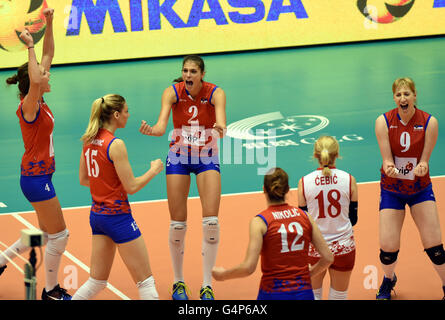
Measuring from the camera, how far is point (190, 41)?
19.8m

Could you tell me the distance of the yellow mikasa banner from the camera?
1916 cm

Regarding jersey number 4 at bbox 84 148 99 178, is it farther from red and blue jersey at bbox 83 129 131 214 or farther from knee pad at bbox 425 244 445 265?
knee pad at bbox 425 244 445 265

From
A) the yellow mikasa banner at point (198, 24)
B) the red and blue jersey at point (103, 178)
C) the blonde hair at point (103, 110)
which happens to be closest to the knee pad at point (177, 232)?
the red and blue jersey at point (103, 178)

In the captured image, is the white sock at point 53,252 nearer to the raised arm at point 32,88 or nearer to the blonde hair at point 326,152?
the raised arm at point 32,88

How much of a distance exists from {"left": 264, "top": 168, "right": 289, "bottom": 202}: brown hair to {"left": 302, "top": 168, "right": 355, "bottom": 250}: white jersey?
76 centimetres

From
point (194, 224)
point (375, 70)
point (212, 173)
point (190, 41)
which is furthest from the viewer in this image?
point (190, 41)

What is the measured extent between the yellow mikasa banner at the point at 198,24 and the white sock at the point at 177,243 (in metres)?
13.7

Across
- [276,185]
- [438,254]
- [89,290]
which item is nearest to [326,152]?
[276,185]

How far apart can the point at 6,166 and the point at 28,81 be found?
18.3ft

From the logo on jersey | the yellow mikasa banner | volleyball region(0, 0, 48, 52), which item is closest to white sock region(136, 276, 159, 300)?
the logo on jersey

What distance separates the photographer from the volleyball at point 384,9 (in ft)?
65.9

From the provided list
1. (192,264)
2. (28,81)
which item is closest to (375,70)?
(192,264)

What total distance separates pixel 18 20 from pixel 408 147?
1492 cm

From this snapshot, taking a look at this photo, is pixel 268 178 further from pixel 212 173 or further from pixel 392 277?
pixel 392 277
